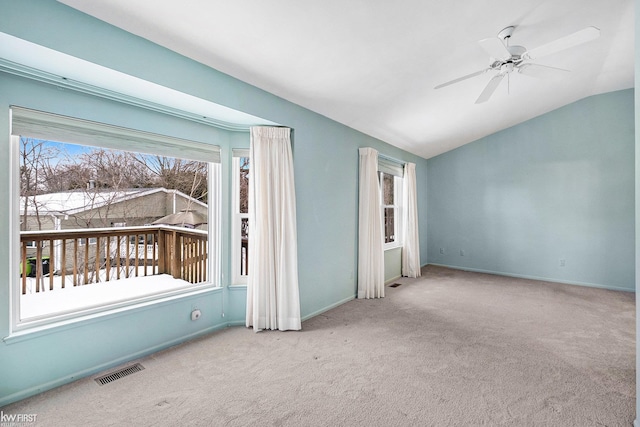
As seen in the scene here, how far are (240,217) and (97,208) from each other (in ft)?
4.17

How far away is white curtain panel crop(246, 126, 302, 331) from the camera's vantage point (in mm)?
2998

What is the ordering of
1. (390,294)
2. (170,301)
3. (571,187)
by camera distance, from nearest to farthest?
(170,301)
(390,294)
(571,187)

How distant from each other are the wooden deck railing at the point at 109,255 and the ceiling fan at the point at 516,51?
3.16 m

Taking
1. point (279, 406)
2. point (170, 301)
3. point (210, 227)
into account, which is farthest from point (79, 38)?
point (279, 406)

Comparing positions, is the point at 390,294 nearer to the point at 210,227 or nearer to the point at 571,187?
the point at 210,227

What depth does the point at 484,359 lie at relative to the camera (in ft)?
8.14

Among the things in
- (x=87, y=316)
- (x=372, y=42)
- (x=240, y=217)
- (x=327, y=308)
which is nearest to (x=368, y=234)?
(x=327, y=308)

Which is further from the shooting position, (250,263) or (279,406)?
(250,263)

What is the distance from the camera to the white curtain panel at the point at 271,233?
9.84 feet

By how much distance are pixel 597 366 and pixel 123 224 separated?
14.0 feet

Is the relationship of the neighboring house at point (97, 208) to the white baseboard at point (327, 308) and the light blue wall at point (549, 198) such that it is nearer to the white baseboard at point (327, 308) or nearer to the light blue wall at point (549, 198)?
the white baseboard at point (327, 308)

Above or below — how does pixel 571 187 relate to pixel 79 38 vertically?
below

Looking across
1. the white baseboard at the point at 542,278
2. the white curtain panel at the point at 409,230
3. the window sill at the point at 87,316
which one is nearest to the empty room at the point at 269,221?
the window sill at the point at 87,316

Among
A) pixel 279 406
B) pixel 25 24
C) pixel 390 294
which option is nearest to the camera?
pixel 25 24
